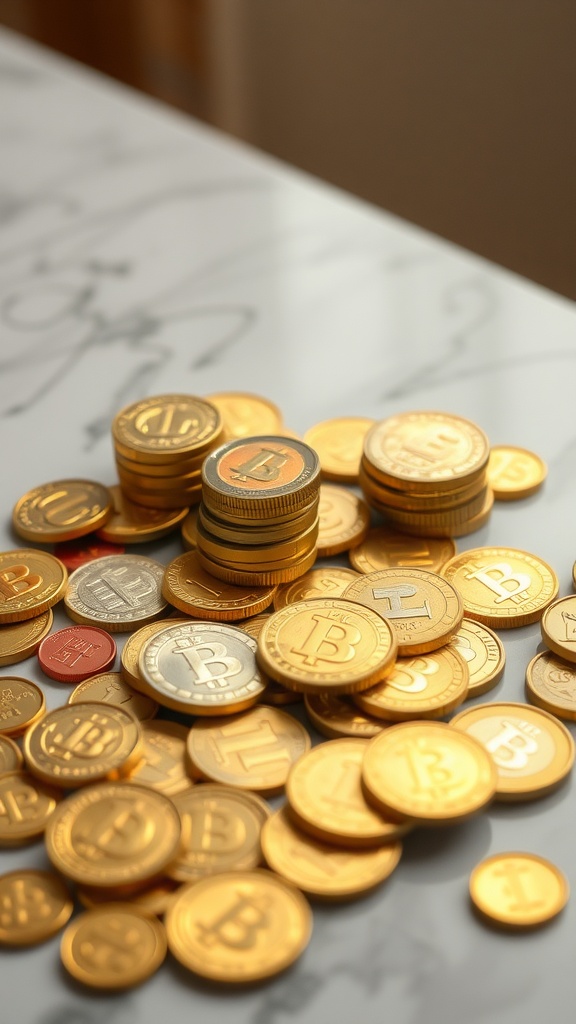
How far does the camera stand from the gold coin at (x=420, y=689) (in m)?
1.36

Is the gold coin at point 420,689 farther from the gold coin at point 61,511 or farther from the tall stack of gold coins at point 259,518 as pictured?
the gold coin at point 61,511

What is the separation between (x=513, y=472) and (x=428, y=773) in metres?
0.72

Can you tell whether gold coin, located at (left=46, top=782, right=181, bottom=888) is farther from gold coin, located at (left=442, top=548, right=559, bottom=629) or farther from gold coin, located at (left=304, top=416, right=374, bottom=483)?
gold coin, located at (left=304, top=416, right=374, bottom=483)

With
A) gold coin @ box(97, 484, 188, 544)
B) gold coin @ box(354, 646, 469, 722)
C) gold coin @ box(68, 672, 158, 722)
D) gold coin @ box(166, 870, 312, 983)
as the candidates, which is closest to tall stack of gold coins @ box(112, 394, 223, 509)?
gold coin @ box(97, 484, 188, 544)

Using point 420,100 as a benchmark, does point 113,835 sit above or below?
above

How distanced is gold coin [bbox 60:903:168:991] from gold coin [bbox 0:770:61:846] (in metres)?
0.13

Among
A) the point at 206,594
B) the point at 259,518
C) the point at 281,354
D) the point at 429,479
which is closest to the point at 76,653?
the point at 206,594

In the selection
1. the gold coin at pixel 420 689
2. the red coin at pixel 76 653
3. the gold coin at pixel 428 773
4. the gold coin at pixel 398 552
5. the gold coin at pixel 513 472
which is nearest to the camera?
the gold coin at pixel 428 773

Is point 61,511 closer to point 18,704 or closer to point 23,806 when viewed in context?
point 18,704

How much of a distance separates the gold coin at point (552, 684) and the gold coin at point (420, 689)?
0.10 m

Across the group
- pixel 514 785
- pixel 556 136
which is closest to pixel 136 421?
pixel 514 785

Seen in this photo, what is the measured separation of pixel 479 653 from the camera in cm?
148

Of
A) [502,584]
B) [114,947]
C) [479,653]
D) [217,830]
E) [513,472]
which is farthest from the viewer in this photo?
[513,472]

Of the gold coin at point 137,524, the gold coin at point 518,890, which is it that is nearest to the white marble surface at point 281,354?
the gold coin at point 518,890
